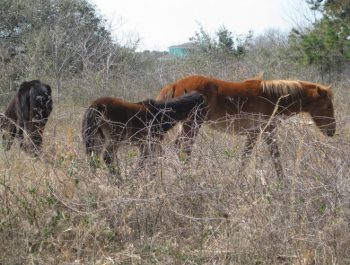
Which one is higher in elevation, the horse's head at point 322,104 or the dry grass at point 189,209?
the horse's head at point 322,104


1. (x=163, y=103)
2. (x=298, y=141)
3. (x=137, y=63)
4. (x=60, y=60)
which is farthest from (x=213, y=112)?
(x=137, y=63)

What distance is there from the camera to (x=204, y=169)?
463 centimetres

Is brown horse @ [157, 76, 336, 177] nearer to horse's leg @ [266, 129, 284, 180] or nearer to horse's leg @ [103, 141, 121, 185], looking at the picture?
horse's leg @ [103, 141, 121, 185]

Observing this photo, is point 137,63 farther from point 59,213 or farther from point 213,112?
point 59,213

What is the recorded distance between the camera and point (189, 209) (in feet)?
15.0

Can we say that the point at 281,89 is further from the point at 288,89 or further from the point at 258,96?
the point at 258,96

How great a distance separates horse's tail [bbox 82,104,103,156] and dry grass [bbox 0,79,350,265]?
0.69 metres

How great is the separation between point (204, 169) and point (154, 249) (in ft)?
2.63

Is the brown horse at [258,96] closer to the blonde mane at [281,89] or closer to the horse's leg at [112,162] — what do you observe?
the blonde mane at [281,89]

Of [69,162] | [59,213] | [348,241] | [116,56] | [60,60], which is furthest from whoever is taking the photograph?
[116,56]

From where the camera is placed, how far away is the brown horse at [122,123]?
5637mm

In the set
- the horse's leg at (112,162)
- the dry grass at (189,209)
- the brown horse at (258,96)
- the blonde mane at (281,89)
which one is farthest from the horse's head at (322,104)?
the horse's leg at (112,162)

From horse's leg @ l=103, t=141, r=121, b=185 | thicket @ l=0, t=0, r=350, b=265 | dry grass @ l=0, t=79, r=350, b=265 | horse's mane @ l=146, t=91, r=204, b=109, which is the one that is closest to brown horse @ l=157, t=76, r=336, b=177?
horse's mane @ l=146, t=91, r=204, b=109

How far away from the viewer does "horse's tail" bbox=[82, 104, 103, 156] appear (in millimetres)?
5727
